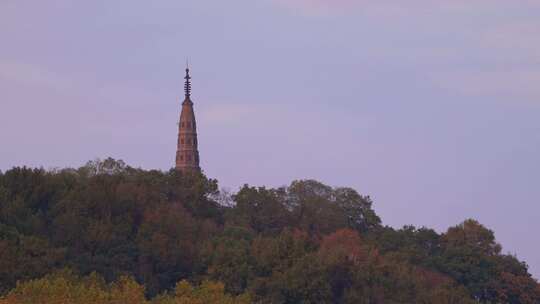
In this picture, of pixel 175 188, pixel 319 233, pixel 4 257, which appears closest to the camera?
pixel 4 257

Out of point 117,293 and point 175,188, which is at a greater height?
point 175,188

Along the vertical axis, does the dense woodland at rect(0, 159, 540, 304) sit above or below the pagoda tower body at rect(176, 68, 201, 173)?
below

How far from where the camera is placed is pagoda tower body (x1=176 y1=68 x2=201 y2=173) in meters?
113

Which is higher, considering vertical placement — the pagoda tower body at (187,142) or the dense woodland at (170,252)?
A: the pagoda tower body at (187,142)

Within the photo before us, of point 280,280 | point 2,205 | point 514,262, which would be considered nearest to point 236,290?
point 280,280

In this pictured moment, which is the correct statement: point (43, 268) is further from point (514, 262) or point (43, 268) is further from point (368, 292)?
point (514, 262)

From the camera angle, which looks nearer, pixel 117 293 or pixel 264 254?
pixel 117 293

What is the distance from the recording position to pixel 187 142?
11338 cm

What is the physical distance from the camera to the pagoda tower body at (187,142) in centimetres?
11262

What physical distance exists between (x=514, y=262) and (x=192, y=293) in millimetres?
41508

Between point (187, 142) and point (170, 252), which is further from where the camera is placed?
point (187, 142)

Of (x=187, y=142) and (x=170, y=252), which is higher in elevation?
(x=187, y=142)

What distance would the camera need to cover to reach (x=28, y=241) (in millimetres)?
62625

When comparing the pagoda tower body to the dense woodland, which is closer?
the dense woodland
